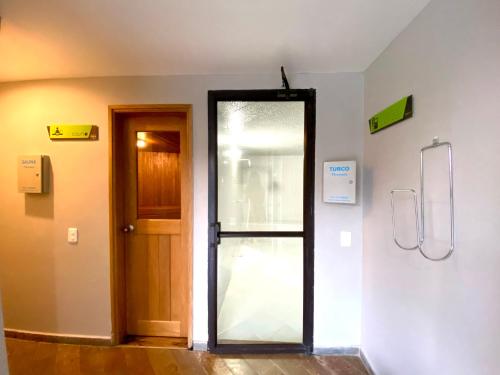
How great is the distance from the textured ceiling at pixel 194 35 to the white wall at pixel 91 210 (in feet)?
0.47

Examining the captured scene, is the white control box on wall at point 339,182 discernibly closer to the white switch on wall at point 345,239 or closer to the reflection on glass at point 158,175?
the white switch on wall at point 345,239

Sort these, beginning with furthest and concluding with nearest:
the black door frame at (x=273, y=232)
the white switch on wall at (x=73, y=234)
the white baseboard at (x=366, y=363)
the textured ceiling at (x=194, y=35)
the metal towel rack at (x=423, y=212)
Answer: the white switch on wall at (x=73, y=234)
the black door frame at (x=273, y=232)
the white baseboard at (x=366, y=363)
the textured ceiling at (x=194, y=35)
the metal towel rack at (x=423, y=212)

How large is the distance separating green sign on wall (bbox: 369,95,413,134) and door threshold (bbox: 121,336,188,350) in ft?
7.92

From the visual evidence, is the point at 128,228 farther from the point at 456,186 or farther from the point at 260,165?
the point at 456,186

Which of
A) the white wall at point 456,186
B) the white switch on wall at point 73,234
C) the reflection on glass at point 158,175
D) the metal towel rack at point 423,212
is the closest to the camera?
the white wall at point 456,186

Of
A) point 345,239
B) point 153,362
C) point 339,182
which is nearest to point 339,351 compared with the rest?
point 345,239

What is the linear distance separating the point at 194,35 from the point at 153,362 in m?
2.49

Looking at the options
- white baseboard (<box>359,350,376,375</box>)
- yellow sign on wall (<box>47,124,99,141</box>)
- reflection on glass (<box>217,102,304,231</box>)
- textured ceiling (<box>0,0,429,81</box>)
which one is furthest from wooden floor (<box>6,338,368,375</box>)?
textured ceiling (<box>0,0,429,81</box>)

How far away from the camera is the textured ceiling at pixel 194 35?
129cm

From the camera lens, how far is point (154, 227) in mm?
2211

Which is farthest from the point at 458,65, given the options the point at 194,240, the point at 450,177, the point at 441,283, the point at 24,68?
the point at 24,68

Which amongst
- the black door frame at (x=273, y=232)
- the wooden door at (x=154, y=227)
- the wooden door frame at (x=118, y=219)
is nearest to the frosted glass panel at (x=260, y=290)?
the black door frame at (x=273, y=232)

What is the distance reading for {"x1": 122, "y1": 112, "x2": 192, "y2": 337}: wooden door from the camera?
2191 mm

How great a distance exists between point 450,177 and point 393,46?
1.00 meters
